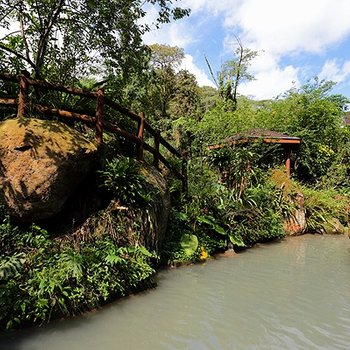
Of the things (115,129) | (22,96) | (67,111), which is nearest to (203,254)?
(115,129)

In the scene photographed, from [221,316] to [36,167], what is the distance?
326cm

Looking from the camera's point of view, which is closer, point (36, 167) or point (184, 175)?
point (36, 167)

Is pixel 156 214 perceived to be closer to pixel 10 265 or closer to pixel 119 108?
pixel 119 108

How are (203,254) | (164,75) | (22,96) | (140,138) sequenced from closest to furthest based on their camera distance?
(22,96) < (140,138) < (203,254) < (164,75)

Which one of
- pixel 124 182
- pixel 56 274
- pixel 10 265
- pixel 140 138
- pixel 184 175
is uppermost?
pixel 140 138

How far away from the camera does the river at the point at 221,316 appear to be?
358cm

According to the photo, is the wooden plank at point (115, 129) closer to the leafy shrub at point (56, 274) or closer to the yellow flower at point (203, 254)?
the leafy shrub at point (56, 274)

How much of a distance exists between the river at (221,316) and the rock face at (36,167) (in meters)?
1.60

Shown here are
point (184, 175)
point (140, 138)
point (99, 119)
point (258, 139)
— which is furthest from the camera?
point (258, 139)

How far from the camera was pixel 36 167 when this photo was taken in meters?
4.39

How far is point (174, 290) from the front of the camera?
17.3 ft

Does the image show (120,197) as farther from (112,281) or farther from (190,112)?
(190,112)

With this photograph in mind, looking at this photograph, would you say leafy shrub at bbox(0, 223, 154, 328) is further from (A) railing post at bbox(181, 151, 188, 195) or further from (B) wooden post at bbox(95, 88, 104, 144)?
(A) railing post at bbox(181, 151, 188, 195)

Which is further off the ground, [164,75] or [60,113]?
[164,75]
